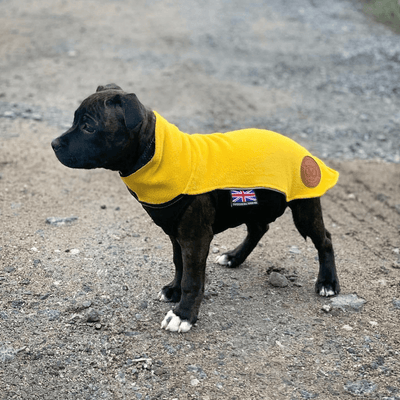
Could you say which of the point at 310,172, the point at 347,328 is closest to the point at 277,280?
the point at 347,328

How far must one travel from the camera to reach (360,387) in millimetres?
3561

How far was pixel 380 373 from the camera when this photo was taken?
12.2ft

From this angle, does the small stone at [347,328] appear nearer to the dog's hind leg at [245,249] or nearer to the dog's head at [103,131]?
the dog's hind leg at [245,249]

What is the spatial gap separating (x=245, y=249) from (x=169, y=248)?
2.86 feet

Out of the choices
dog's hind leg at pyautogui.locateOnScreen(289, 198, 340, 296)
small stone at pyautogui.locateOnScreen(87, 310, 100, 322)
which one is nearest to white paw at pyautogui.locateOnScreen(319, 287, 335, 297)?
dog's hind leg at pyautogui.locateOnScreen(289, 198, 340, 296)

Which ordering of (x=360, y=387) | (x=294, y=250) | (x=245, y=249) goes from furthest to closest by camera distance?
(x=294, y=250) → (x=245, y=249) → (x=360, y=387)

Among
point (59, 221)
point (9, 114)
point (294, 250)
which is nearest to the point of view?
point (294, 250)

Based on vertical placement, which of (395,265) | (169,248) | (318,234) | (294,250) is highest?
(318,234)

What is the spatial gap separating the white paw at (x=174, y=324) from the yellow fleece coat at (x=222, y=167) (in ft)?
3.27

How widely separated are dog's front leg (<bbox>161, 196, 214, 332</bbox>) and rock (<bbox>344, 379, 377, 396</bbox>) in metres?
1.28

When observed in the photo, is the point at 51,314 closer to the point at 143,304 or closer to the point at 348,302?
the point at 143,304

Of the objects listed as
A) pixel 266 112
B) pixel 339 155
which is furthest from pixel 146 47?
pixel 339 155

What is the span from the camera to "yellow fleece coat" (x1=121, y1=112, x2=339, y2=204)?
12.0 feet

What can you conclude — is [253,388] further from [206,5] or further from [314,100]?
[206,5]
